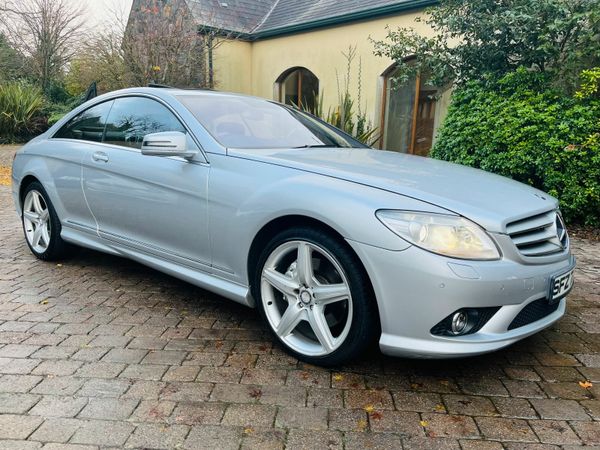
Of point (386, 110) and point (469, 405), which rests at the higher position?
point (386, 110)

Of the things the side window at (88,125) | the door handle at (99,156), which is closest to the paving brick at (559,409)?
the door handle at (99,156)

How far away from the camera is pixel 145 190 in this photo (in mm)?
3369

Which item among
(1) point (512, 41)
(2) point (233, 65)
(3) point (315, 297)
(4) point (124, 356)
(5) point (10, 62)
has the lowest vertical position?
(4) point (124, 356)

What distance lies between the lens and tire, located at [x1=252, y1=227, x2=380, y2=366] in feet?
7.95

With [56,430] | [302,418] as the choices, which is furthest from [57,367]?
[302,418]

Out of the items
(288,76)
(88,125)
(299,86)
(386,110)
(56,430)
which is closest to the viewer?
(56,430)

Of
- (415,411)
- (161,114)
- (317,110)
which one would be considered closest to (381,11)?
(317,110)

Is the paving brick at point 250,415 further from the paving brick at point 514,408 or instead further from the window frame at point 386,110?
the window frame at point 386,110

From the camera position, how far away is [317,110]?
435 inches

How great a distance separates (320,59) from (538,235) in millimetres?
11377

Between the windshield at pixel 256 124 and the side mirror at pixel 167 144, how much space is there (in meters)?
0.24

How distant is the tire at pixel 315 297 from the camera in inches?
95.3

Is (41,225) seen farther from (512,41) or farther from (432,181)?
(512,41)

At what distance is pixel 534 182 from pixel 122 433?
237 inches
